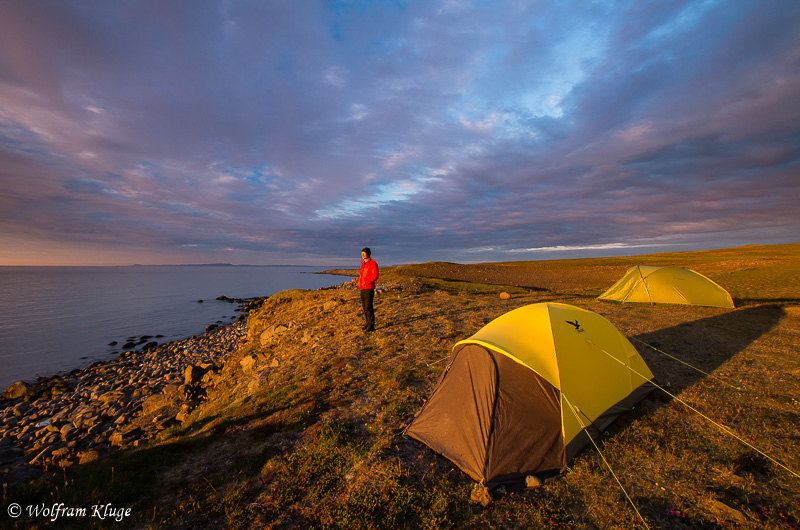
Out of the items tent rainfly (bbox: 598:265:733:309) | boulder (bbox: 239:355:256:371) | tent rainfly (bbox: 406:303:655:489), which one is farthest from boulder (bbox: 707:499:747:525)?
tent rainfly (bbox: 598:265:733:309)

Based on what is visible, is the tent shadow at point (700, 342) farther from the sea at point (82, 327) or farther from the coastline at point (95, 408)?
the sea at point (82, 327)

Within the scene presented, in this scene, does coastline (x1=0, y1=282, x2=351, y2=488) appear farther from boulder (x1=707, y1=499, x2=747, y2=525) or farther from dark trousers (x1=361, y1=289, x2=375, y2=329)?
boulder (x1=707, y1=499, x2=747, y2=525)

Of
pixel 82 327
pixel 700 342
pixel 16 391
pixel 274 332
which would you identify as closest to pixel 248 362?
pixel 274 332

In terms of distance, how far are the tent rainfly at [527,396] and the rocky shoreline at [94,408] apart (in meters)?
8.05

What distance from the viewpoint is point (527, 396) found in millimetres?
6172

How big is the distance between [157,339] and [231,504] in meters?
31.6

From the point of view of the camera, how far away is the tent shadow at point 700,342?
9.45 meters

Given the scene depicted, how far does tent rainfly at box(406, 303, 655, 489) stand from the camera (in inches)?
224

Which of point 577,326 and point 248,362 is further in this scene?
point 248,362

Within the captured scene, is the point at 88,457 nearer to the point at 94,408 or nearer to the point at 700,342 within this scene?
the point at 94,408

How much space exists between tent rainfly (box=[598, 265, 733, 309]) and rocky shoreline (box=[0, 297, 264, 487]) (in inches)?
985

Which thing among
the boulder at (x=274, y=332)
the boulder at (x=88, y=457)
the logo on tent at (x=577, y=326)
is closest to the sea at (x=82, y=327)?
the boulder at (x=274, y=332)

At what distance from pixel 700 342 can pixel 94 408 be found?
26511 millimetres

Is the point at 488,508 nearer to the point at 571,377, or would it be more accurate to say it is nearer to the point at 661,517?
the point at 661,517
